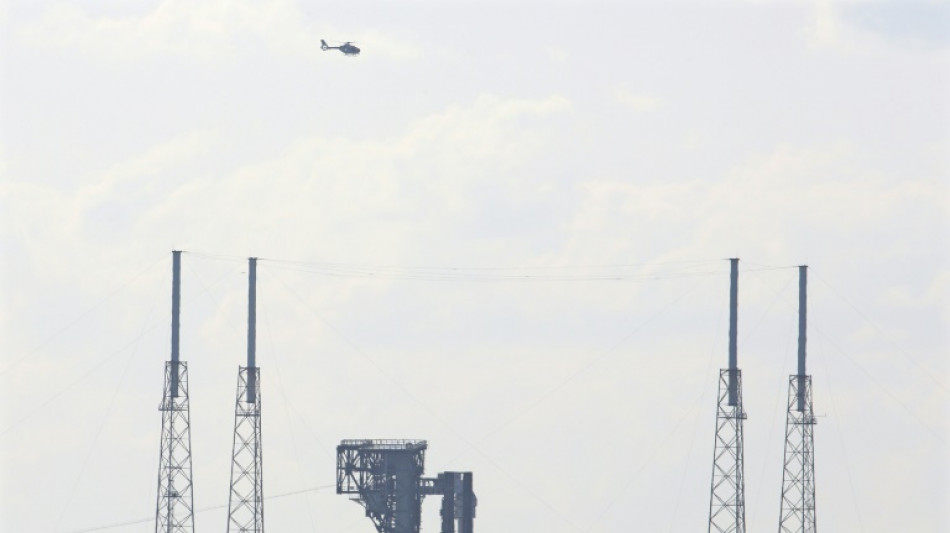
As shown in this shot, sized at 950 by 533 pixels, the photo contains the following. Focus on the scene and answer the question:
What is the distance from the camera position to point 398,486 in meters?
140

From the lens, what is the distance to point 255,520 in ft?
428

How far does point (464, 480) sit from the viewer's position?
5581 inches

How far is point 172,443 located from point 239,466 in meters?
6.53

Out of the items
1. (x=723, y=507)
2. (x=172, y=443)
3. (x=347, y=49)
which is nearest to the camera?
(x=172, y=443)

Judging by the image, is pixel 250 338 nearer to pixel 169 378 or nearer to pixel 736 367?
pixel 169 378

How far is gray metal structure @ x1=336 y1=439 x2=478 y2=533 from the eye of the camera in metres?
140

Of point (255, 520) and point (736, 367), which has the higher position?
point (736, 367)

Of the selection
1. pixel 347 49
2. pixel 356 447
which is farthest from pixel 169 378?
pixel 347 49

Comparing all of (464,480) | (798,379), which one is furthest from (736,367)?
(464,480)

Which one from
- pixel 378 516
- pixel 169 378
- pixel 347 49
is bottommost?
pixel 378 516

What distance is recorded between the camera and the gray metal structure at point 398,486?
5512 inches

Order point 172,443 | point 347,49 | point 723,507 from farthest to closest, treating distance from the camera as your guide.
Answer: point 347,49 < point 723,507 < point 172,443

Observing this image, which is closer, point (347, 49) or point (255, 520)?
point (255, 520)

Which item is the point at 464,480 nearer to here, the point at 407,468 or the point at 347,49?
the point at 407,468
